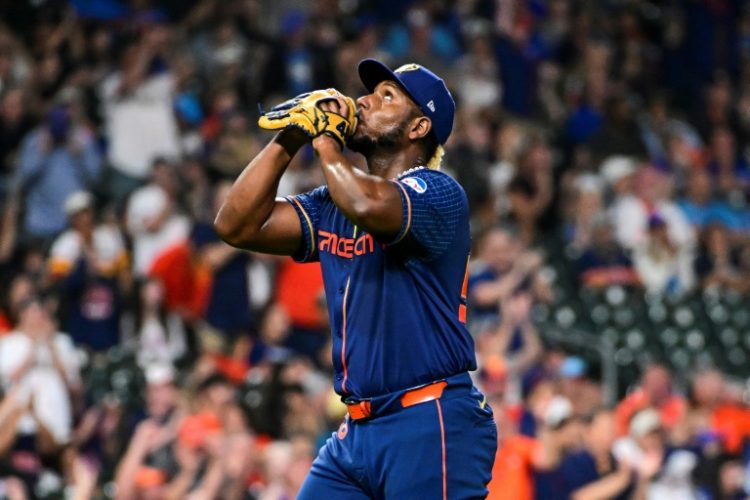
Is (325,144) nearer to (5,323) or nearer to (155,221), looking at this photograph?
(5,323)

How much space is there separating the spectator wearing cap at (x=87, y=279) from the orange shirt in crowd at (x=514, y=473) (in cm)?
294

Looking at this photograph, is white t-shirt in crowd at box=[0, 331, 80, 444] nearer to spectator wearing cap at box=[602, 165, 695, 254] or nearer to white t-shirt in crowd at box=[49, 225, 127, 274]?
white t-shirt in crowd at box=[49, 225, 127, 274]

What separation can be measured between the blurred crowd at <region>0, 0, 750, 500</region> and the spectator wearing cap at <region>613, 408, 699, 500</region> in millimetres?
19

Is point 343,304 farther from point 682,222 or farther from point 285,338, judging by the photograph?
point 682,222

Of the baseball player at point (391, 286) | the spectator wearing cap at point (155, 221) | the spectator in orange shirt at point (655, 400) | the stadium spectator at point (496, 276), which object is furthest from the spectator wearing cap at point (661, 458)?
the baseball player at point (391, 286)

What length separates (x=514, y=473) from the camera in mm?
8727

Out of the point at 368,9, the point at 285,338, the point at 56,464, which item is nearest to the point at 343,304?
the point at 56,464

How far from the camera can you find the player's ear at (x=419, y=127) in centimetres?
469

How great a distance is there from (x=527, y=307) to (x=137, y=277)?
2.89 metres

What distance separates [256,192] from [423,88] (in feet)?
2.12

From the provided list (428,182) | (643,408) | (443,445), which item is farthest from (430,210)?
(643,408)

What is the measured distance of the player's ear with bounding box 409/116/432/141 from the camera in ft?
15.4

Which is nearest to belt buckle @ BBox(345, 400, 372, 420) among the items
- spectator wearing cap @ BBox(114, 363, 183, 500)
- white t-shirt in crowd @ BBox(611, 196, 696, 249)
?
spectator wearing cap @ BBox(114, 363, 183, 500)

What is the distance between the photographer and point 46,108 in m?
11.1
